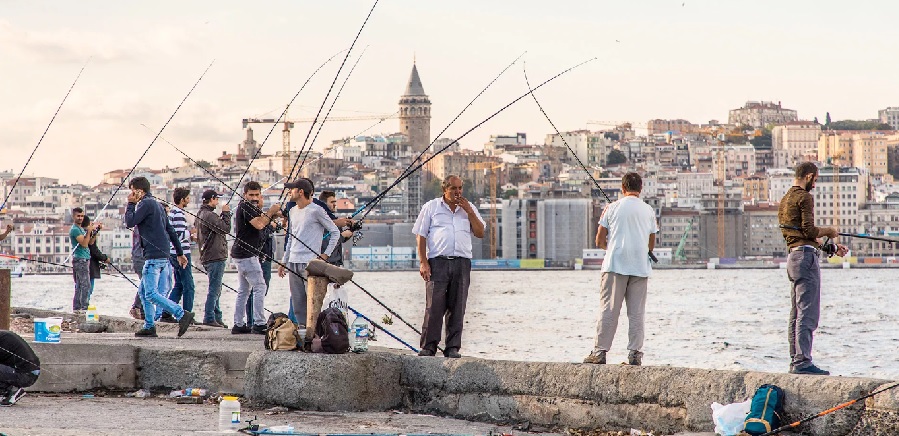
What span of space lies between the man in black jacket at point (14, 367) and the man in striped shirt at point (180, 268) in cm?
290

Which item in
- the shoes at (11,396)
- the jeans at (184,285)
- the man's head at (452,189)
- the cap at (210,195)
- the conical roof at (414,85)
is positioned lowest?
the shoes at (11,396)

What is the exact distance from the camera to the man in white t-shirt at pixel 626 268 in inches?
238

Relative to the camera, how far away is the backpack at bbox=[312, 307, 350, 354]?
612 cm

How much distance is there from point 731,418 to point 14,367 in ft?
10.4

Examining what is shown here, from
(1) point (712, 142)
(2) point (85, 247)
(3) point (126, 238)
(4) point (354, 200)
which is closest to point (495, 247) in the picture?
Answer: (4) point (354, 200)

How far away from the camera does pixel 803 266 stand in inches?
224

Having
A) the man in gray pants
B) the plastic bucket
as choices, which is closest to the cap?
the plastic bucket

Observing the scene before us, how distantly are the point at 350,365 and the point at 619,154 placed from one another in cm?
16616

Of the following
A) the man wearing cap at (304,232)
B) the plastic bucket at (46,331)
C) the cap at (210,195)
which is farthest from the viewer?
the cap at (210,195)

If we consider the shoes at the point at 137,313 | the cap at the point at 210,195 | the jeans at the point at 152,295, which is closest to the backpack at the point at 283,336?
the jeans at the point at 152,295

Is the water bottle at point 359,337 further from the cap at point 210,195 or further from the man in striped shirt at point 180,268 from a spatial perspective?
the man in striped shirt at point 180,268

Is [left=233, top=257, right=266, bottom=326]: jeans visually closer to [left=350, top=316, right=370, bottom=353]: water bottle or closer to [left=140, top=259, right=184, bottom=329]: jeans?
[left=140, top=259, right=184, bottom=329]: jeans

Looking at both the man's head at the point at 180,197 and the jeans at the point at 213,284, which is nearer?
the jeans at the point at 213,284

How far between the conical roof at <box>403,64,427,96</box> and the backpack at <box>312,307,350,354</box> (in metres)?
178
